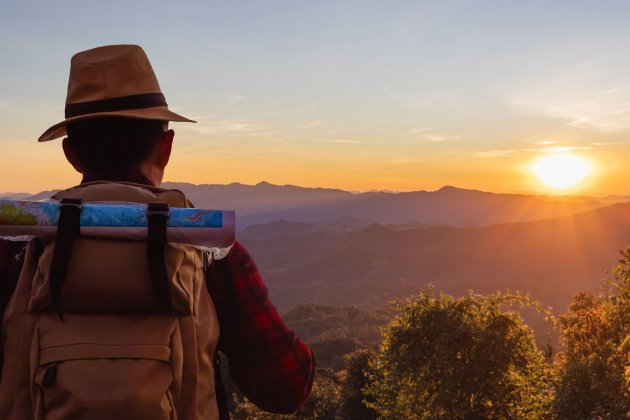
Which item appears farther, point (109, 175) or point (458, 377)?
point (458, 377)

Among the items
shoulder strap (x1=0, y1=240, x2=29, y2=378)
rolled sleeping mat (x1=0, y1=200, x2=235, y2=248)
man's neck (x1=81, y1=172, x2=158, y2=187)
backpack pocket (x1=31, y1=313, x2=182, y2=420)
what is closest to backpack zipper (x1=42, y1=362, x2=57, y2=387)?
backpack pocket (x1=31, y1=313, x2=182, y2=420)

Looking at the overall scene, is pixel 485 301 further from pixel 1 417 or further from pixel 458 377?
pixel 1 417

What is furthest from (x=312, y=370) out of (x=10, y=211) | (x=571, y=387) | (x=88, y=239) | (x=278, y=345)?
(x=571, y=387)

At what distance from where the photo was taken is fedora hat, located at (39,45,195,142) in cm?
227

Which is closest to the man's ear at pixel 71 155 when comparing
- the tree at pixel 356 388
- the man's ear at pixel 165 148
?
the man's ear at pixel 165 148

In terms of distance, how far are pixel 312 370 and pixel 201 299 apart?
663 mm

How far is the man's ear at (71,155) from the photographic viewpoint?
2.34 meters

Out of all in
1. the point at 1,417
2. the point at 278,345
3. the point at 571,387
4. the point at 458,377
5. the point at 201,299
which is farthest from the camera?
the point at 571,387

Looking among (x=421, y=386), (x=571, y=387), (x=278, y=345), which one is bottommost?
(x=571, y=387)

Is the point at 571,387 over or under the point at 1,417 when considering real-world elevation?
under

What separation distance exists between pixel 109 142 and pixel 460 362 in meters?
21.8

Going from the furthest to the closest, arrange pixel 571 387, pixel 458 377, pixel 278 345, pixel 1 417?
pixel 571 387 < pixel 458 377 < pixel 278 345 < pixel 1 417

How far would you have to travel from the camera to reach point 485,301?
2328 centimetres

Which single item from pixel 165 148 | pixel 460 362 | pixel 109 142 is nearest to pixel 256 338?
pixel 165 148
